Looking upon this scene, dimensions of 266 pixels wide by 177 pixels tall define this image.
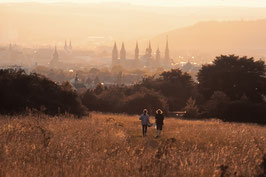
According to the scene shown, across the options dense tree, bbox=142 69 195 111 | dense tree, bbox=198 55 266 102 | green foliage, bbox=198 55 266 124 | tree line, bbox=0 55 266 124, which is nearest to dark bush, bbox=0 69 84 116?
tree line, bbox=0 55 266 124

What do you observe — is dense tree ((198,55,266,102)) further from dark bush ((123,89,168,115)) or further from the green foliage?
dark bush ((123,89,168,115))

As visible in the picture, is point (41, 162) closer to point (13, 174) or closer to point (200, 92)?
point (13, 174)

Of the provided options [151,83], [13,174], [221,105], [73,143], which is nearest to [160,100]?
[221,105]

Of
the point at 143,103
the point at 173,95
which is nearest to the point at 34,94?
the point at 143,103

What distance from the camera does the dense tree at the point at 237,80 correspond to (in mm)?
62938

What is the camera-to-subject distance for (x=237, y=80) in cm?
6412

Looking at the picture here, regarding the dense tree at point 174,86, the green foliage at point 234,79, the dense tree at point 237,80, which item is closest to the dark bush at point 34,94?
the green foliage at point 234,79

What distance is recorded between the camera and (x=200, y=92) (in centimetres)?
6506

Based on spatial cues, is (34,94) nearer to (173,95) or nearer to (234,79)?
(234,79)

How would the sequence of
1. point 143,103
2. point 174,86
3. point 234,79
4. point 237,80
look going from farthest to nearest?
point 174,86, point 234,79, point 237,80, point 143,103

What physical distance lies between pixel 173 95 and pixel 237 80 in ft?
41.2

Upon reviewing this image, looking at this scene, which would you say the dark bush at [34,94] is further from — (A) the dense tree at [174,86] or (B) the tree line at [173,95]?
(A) the dense tree at [174,86]

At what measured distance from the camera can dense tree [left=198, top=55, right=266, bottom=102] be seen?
62.9m

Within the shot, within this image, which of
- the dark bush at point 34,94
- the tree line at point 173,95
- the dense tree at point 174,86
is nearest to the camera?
the dark bush at point 34,94
